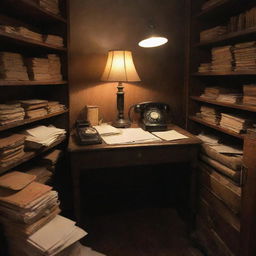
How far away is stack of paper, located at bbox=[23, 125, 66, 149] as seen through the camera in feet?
5.56

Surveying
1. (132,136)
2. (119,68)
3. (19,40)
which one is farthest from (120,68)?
(19,40)

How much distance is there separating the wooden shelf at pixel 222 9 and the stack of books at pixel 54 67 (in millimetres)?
1194

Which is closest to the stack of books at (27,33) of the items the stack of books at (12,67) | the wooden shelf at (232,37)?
the stack of books at (12,67)

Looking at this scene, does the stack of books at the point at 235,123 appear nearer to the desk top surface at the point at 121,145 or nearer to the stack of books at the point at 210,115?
the stack of books at the point at 210,115

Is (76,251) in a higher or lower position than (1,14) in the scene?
lower

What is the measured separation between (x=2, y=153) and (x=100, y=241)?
98 cm

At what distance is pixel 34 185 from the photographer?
143 centimetres

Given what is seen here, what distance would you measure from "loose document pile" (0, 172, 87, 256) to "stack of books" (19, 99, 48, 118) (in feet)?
1.59

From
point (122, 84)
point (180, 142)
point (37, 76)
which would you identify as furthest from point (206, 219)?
point (37, 76)

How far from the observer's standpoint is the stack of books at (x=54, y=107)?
1987 millimetres

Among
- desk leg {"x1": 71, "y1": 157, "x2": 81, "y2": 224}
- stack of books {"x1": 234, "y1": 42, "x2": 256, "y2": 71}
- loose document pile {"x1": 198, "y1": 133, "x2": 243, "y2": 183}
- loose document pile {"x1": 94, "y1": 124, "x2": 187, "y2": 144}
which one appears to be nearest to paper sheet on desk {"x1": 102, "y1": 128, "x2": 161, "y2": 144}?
loose document pile {"x1": 94, "y1": 124, "x2": 187, "y2": 144}

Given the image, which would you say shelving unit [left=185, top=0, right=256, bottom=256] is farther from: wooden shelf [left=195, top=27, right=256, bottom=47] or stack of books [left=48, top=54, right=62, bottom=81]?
stack of books [left=48, top=54, right=62, bottom=81]

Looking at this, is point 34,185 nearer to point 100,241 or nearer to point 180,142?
point 100,241

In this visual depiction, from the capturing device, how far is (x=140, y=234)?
204 centimetres
